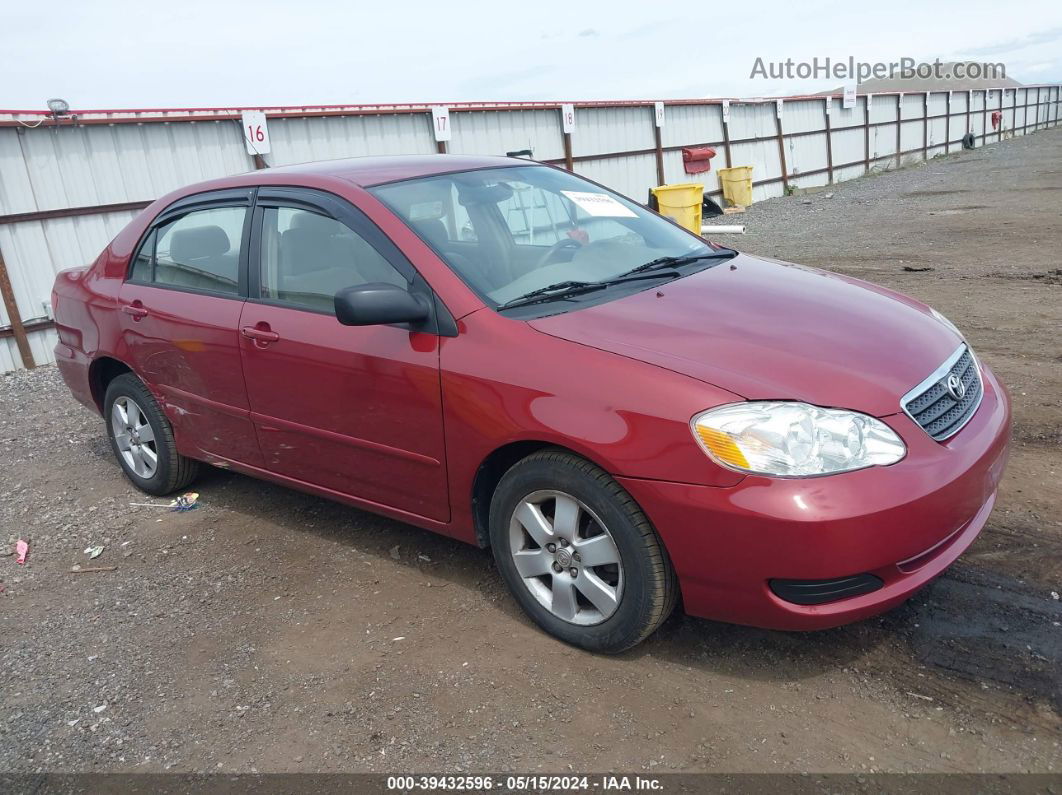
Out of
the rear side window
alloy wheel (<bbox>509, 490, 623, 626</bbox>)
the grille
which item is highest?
the rear side window

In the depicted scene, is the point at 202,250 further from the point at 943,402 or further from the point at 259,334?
the point at 943,402

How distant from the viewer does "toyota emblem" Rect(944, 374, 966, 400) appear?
304cm

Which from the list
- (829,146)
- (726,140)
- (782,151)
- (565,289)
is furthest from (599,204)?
(829,146)

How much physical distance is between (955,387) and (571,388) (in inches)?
52.7

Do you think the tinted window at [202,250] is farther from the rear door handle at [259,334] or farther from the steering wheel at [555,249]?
the steering wheel at [555,249]

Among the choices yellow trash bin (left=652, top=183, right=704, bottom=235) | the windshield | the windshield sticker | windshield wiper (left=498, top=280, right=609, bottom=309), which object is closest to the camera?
windshield wiper (left=498, top=280, right=609, bottom=309)

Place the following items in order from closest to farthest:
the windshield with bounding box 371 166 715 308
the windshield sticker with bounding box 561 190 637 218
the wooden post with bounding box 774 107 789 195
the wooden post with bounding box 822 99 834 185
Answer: the windshield with bounding box 371 166 715 308 → the windshield sticker with bounding box 561 190 637 218 → the wooden post with bounding box 774 107 789 195 → the wooden post with bounding box 822 99 834 185

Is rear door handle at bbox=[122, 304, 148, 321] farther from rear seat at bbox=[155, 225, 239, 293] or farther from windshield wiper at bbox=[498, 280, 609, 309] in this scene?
windshield wiper at bbox=[498, 280, 609, 309]

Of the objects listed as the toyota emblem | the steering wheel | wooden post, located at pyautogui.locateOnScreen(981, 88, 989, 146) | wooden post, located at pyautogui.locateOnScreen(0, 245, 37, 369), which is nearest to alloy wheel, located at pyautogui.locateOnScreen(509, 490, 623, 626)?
the steering wheel

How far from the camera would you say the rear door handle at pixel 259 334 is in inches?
151

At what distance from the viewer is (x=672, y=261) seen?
153 inches

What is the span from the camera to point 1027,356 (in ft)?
20.1

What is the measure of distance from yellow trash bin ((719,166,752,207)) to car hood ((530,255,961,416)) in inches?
766

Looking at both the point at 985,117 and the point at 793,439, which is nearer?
the point at 793,439
